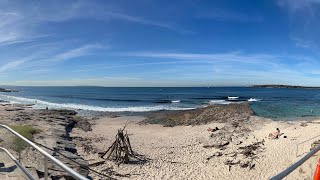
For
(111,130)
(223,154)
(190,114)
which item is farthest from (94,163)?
(190,114)

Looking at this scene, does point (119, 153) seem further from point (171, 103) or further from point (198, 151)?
point (171, 103)

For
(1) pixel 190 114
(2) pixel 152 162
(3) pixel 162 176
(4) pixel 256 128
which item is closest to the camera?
(3) pixel 162 176

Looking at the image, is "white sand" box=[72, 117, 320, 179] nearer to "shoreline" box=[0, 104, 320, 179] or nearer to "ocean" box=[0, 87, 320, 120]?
"shoreline" box=[0, 104, 320, 179]

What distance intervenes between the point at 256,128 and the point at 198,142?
21.4 ft

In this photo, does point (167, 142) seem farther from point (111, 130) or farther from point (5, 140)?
point (5, 140)

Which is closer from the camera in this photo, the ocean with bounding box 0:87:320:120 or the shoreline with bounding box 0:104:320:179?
the shoreline with bounding box 0:104:320:179

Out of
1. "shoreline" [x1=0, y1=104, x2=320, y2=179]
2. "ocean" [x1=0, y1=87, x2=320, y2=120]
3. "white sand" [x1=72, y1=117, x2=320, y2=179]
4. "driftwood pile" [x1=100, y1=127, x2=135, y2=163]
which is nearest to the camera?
"white sand" [x1=72, y1=117, x2=320, y2=179]

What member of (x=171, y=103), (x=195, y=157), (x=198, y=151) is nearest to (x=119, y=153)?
(x=195, y=157)

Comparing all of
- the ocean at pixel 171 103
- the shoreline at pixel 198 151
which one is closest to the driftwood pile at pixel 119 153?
the shoreline at pixel 198 151

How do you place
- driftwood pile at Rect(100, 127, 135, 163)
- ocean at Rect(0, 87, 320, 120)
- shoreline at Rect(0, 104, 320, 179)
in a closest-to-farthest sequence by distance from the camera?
1. shoreline at Rect(0, 104, 320, 179)
2. driftwood pile at Rect(100, 127, 135, 163)
3. ocean at Rect(0, 87, 320, 120)

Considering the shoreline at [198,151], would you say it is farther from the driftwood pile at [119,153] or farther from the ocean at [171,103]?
the ocean at [171,103]

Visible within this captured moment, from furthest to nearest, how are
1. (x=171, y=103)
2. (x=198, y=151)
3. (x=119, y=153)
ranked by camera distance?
(x=171, y=103)
(x=198, y=151)
(x=119, y=153)

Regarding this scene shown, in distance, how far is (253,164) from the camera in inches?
523

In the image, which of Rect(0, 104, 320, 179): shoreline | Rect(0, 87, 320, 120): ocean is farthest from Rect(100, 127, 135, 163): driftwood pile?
Rect(0, 87, 320, 120): ocean
